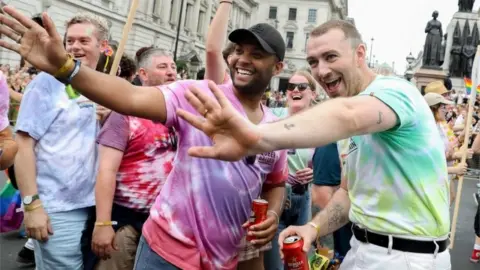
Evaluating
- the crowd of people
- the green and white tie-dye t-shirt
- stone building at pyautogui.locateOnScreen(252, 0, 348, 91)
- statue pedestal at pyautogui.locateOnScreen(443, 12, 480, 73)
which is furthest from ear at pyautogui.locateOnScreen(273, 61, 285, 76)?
stone building at pyautogui.locateOnScreen(252, 0, 348, 91)

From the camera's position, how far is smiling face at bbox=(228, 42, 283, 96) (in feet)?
7.87

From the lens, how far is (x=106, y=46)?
10.2 ft

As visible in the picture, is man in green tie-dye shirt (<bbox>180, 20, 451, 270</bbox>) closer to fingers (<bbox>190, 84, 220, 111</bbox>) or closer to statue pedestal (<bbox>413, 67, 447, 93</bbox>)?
fingers (<bbox>190, 84, 220, 111</bbox>)

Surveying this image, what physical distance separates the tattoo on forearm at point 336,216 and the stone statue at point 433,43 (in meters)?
25.7

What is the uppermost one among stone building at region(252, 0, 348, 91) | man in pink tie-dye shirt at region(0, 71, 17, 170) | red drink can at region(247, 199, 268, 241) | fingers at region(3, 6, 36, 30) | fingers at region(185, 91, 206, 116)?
stone building at region(252, 0, 348, 91)

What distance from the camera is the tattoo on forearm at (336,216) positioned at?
264 centimetres

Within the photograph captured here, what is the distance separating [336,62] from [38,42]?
125cm

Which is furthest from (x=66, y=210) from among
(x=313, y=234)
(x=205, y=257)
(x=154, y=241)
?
(x=313, y=234)

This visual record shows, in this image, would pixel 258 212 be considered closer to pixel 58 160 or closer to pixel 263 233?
pixel 263 233

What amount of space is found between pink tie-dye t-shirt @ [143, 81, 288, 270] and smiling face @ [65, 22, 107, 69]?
100 centimetres

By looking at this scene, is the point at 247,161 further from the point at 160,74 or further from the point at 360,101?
the point at 160,74

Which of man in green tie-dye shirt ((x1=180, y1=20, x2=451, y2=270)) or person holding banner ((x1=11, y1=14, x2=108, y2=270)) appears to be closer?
man in green tie-dye shirt ((x1=180, y1=20, x2=451, y2=270))

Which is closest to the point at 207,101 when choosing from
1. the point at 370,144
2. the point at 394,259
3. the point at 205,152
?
the point at 205,152

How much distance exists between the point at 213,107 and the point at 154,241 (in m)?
0.93
